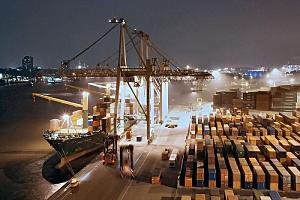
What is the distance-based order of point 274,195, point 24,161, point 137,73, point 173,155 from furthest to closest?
point 24,161 → point 137,73 → point 173,155 → point 274,195

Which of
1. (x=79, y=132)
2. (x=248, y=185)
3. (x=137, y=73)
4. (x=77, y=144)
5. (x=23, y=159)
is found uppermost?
(x=137, y=73)

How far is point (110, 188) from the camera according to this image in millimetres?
18391

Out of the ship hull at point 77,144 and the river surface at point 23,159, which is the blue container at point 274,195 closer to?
the river surface at point 23,159

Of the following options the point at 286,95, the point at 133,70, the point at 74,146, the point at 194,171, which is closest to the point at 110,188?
the point at 194,171

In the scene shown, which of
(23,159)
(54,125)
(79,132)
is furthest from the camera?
(54,125)

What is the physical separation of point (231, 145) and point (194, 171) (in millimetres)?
4784

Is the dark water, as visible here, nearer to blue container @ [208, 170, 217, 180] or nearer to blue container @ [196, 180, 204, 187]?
blue container @ [196, 180, 204, 187]

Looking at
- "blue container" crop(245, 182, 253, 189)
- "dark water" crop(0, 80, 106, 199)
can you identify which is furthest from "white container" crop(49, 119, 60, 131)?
"blue container" crop(245, 182, 253, 189)

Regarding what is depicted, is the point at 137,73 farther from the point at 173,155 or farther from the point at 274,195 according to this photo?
the point at 274,195

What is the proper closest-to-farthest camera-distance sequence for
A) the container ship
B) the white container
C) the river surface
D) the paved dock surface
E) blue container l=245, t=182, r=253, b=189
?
blue container l=245, t=182, r=253, b=189
the paved dock surface
the river surface
the container ship
the white container

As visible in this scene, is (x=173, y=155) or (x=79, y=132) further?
(x=79, y=132)

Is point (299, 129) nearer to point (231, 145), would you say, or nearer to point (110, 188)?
point (231, 145)

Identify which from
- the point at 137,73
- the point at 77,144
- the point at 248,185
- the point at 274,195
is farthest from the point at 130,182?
the point at 137,73

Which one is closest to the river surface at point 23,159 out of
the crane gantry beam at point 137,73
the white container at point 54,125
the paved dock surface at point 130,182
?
the white container at point 54,125
